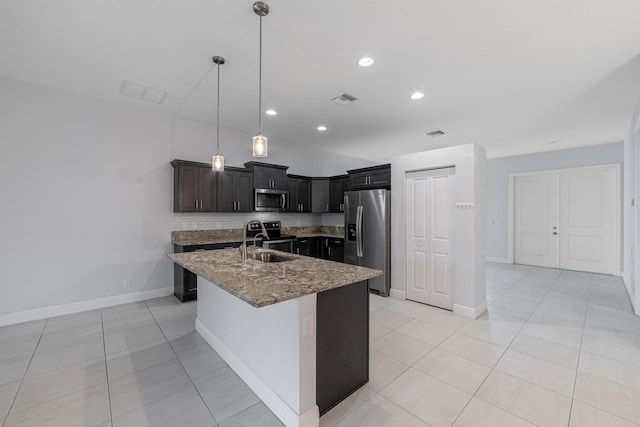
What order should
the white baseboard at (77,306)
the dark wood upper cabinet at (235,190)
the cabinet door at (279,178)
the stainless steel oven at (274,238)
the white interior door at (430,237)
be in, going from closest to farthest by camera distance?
1. the white baseboard at (77,306)
2. the white interior door at (430,237)
3. the dark wood upper cabinet at (235,190)
4. the stainless steel oven at (274,238)
5. the cabinet door at (279,178)

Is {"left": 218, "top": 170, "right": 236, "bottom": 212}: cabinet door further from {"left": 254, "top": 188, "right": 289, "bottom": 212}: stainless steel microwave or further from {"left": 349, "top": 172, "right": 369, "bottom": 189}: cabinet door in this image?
{"left": 349, "top": 172, "right": 369, "bottom": 189}: cabinet door

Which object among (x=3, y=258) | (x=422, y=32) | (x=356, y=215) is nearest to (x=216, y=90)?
(x=422, y=32)

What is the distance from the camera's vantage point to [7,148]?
324 cm

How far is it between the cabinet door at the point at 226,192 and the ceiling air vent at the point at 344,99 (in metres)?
2.25

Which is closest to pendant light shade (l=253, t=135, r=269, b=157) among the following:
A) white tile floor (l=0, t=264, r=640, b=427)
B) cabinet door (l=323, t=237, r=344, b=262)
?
white tile floor (l=0, t=264, r=640, b=427)

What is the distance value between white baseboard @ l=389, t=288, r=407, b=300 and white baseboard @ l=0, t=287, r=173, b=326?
141 inches

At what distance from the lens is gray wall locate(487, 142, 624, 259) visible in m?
6.11

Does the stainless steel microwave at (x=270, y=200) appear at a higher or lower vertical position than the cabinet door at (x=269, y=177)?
lower

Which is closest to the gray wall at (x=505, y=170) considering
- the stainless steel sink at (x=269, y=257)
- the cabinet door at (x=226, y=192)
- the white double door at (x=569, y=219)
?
the white double door at (x=569, y=219)

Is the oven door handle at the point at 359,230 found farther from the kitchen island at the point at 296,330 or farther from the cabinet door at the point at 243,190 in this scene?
the kitchen island at the point at 296,330

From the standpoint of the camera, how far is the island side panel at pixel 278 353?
1648 mm

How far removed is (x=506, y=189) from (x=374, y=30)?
21.6ft

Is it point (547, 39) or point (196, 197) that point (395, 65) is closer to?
point (547, 39)

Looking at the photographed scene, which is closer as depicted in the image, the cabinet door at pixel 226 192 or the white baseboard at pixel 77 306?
the white baseboard at pixel 77 306
